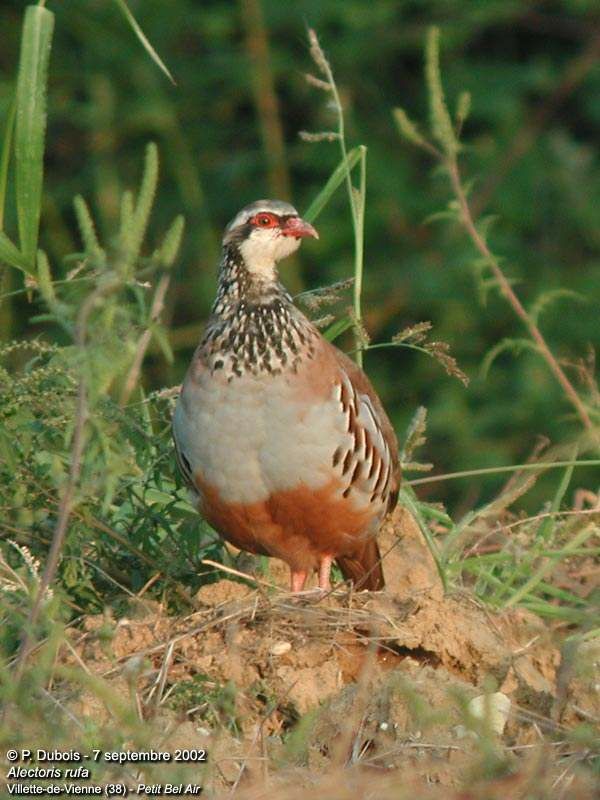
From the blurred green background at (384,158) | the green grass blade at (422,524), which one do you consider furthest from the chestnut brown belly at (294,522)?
the blurred green background at (384,158)

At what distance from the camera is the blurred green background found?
8.19m

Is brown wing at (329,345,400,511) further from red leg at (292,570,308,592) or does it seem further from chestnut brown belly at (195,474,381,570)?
red leg at (292,570,308,592)

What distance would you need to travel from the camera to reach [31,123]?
364 centimetres

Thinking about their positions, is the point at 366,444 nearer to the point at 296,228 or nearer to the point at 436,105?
the point at 296,228

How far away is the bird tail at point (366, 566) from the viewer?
14.5 feet

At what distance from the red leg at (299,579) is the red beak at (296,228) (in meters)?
0.82

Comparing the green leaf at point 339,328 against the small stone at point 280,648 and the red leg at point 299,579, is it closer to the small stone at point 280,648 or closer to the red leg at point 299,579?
the red leg at point 299,579

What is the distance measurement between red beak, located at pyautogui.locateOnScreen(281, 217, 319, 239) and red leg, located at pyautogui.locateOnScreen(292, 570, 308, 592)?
822 millimetres

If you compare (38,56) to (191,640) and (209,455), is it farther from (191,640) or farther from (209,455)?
(191,640)

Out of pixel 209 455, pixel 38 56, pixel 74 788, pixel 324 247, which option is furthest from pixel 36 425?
pixel 324 247

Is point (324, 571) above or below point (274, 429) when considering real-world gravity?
below

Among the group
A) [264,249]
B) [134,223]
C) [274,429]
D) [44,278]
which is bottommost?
[274,429]

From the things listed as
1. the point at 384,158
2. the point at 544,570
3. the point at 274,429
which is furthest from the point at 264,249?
the point at 384,158

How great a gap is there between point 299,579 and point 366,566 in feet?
0.57
